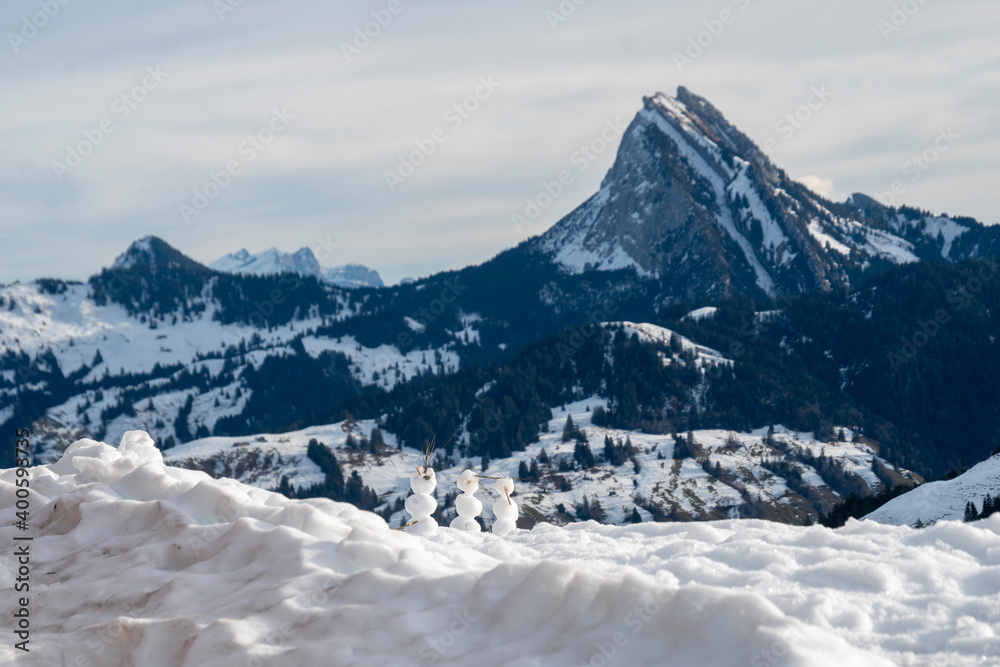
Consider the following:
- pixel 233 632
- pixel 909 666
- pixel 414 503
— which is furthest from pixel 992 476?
pixel 233 632

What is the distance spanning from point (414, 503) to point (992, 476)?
16.1 metres

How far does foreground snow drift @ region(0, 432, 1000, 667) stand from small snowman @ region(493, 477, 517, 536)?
4406mm

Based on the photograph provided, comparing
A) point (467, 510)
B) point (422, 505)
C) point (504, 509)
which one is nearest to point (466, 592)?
point (422, 505)

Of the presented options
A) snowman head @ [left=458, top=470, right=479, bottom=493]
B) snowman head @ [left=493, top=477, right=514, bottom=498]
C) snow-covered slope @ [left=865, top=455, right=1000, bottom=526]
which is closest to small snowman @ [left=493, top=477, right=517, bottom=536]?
snowman head @ [left=493, top=477, right=514, bottom=498]

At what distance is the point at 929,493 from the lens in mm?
21953

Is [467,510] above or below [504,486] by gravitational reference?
below

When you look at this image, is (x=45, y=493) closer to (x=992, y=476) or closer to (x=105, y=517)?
(x=105, y=517)

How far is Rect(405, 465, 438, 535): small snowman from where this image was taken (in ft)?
51.5

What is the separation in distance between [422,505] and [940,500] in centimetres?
1365

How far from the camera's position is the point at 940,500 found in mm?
20938

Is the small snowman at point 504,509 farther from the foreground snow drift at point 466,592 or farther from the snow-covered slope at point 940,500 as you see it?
the snow-covered slope at point 940,500

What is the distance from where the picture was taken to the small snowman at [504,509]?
696 inches

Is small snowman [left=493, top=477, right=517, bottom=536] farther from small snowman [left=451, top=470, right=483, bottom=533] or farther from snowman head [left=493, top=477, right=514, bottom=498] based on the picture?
small snowman [left=451, top=470, right=483, bottom=533]

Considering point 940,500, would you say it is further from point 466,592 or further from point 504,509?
point 466,592
